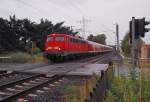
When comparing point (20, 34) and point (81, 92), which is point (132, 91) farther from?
point (20, 34)

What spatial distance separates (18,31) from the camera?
4941 cm

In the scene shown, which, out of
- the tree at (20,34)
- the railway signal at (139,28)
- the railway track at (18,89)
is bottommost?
the railway track at (18,89)

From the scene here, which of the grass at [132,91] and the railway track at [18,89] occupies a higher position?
the grass at [132,91]

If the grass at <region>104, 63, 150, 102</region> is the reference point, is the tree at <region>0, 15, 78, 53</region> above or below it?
above

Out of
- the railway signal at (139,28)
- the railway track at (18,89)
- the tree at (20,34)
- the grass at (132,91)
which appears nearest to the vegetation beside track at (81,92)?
the grass at (132,91)

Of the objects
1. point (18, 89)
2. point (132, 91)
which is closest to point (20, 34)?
point (18, 89)

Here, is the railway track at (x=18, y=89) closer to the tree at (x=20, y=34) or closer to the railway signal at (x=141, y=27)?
the railway signal at (x=141, y=27)

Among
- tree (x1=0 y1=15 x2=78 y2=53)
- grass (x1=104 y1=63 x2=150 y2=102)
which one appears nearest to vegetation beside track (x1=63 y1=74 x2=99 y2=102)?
grass (x1=104 y1=63 x2=150 y2=102)

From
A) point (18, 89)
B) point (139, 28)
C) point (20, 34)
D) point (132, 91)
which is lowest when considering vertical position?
point (18, 89)

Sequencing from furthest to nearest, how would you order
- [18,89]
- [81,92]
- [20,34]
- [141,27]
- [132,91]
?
1. [20,34]
2. [18,89]
3. [141,27]
4. [132,91]
5. [81,92]

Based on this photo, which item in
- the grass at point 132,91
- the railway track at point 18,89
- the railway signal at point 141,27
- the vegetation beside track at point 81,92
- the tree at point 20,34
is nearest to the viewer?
the vegetation beside track at point 81,92

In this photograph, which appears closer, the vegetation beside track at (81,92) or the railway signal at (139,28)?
the vegetation beside track at (81,92)

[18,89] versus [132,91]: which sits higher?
[132,91]

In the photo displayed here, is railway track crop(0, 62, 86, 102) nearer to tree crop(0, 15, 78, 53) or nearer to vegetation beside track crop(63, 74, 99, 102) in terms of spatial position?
vegetation beside track crop(63, 74, 99, 102)
